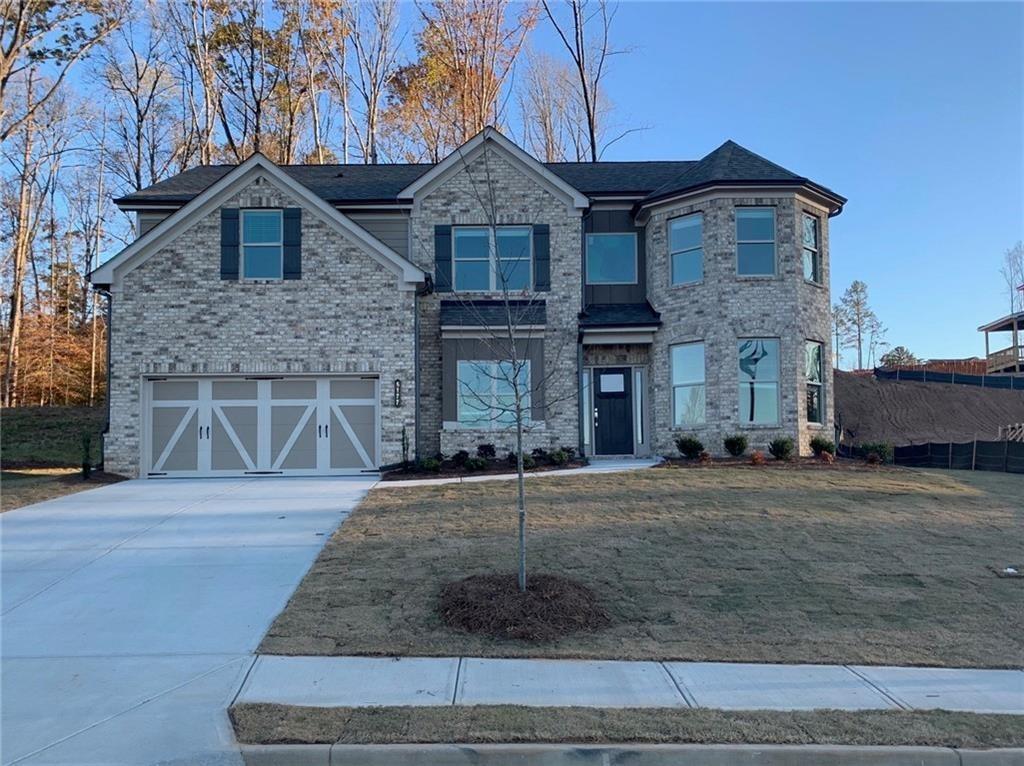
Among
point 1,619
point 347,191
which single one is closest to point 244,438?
point 347,191

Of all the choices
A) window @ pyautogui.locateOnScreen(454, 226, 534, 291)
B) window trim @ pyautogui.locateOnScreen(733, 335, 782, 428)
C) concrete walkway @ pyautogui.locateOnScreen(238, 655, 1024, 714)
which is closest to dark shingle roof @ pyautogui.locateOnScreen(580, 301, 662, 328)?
window @ pyautogui.locateOnScreen(454, 226, 534, 291)

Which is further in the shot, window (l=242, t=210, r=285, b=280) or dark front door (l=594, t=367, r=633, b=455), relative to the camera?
dark front door (l=594, t=367, r=633, b=455)

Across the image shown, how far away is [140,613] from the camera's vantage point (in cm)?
745

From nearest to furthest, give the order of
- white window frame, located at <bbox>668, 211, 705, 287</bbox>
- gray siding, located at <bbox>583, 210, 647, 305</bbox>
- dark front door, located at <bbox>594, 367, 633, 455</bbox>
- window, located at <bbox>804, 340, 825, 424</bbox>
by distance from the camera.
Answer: window, located at <bbox>804, 340, 825, 424</bbox>
white window frame, located at <bbox>668, 211, 705, 287</bbox>
dark front door, located at <bbox>594, 367, 633, 455</bbox>
gray siding, located at <bbox>583, 210, 647, 305</bbox>

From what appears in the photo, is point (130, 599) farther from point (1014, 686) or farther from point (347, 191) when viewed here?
point (347, 191)

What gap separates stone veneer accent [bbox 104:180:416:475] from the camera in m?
16.6

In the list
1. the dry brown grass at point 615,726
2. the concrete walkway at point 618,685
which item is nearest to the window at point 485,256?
the concrete walkway at point 618,685

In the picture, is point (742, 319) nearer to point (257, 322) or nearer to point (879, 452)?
point (879, 452)

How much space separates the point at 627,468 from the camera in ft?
52.0

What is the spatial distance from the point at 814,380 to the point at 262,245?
1298cm

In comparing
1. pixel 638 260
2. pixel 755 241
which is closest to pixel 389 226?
pixel 638 260

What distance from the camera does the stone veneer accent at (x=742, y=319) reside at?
Answer: 55.2 feet

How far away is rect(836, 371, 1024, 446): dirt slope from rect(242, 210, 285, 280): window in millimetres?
17592

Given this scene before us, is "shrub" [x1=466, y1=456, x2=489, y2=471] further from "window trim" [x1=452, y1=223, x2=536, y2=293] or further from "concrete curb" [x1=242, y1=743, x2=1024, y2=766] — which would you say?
"concrete curb" [x1=242, y1=743, x2=1024, y2=766]
